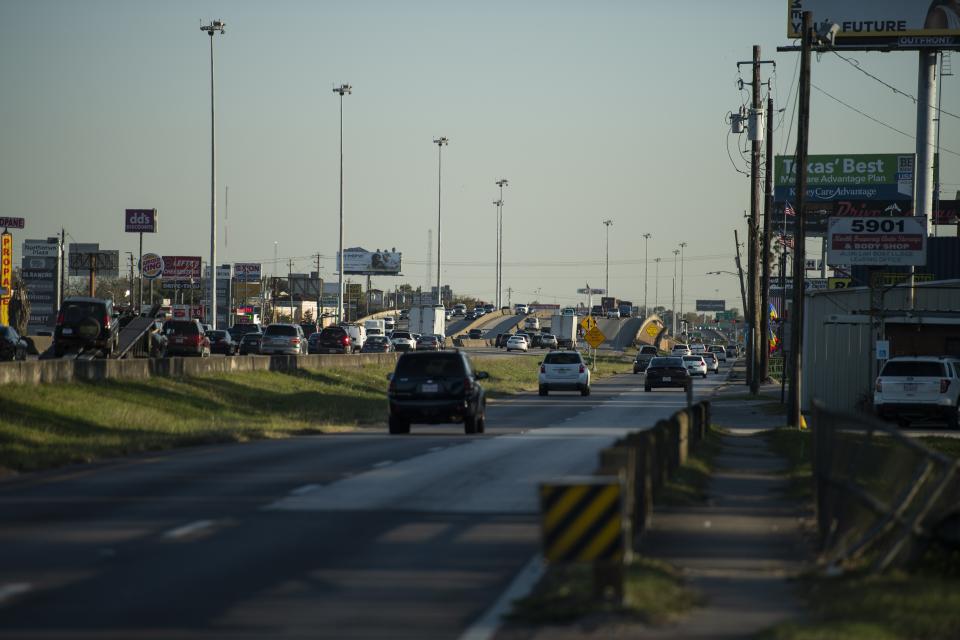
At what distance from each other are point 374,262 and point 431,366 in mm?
164850

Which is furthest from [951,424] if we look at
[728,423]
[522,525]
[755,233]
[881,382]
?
[522,525]

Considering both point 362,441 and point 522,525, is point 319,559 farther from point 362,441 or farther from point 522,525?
point 362,441

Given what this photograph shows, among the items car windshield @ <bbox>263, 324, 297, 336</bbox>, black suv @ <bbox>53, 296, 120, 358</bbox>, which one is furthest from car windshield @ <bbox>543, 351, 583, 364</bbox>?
black suv @ <bbox>53, 296, 120, 358</bbox>

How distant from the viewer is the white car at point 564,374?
2189 inches

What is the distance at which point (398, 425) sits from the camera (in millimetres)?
31250

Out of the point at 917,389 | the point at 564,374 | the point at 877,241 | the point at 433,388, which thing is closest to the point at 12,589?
the point at 433,388

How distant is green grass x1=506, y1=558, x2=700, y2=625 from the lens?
9.37m

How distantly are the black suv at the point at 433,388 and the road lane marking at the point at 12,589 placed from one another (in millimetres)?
19454

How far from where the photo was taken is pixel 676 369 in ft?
205

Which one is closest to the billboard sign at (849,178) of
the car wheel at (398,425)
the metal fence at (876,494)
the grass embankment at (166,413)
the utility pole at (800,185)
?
the grass embankment at (166,413)

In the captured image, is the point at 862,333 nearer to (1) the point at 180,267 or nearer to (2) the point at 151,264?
(2) the point at 151,264

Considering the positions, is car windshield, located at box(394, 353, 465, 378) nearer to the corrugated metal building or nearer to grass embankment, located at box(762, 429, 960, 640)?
the corrugated metal building

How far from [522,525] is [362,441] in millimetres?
14147

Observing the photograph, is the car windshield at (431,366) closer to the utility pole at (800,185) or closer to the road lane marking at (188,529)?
the utility pole at (800,185)
